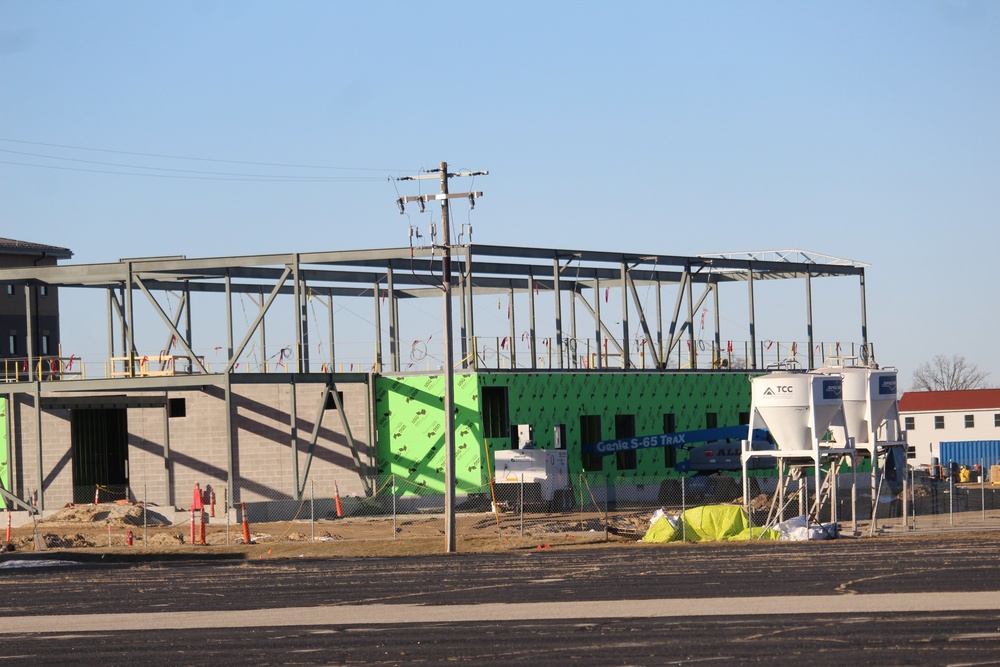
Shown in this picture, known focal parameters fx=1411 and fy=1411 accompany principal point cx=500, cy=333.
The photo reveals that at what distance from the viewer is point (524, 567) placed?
31.3m

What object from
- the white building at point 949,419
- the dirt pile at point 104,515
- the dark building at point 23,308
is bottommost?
the dirt pile at point 104,515

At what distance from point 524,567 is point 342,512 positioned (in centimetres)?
2262

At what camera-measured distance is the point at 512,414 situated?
54.0m

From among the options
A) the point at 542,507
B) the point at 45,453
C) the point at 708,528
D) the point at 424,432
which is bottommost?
the point at 542,507

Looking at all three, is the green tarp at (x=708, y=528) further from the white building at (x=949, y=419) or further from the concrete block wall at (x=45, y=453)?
the white building at (x=949, y=419)

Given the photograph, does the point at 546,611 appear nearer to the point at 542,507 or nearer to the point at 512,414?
the point at 542,507

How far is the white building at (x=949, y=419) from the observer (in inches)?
3762

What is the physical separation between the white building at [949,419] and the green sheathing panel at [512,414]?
135 ft

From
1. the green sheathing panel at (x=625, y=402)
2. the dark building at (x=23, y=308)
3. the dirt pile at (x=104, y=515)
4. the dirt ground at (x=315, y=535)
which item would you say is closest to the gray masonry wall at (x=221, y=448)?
the dirt ground at (x=315, y=535)

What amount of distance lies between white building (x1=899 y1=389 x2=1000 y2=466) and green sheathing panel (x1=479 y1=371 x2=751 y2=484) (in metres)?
36.4

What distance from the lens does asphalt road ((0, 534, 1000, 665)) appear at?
58.8ft

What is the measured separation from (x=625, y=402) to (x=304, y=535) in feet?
60.9

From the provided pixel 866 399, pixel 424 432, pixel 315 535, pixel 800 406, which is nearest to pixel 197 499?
pixel 315 535

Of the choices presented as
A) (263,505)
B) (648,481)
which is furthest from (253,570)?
(648,481)
